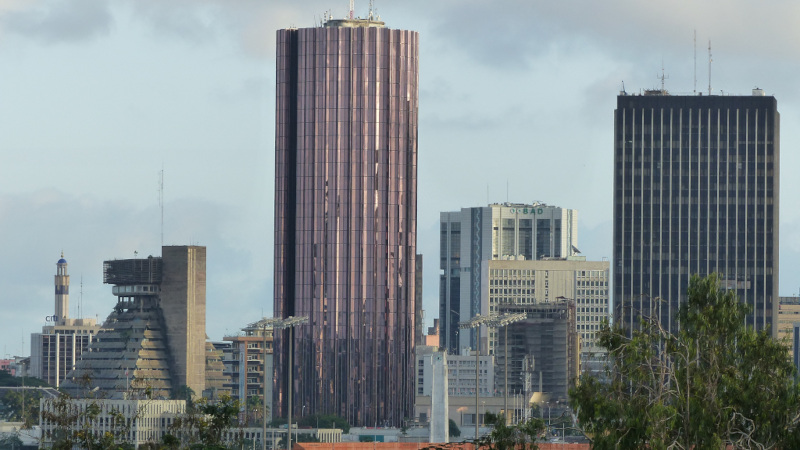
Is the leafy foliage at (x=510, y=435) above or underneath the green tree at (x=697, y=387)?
underneath

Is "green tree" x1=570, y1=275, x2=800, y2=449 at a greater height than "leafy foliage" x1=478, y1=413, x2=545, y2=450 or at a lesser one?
greater

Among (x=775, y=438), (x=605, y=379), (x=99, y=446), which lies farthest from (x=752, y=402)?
(x=99, y=446)

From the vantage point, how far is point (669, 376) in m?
106

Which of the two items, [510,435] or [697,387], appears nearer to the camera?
[697,387]

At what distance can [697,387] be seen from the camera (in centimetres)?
10538

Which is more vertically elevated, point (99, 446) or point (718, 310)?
point (718, 310)

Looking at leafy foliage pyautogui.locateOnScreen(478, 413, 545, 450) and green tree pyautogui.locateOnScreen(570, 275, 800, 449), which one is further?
leafy foliage pyautogui.locateOnScreen(478, 413, 545, 450)

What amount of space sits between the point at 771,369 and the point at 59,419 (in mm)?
49948

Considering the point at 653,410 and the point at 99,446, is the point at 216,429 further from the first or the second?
the point at 653,410

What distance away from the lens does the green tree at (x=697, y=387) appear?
102562mm

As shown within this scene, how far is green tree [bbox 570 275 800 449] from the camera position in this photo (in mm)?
102562

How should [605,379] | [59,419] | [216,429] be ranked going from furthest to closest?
[216,429], [59,419], [605,379]

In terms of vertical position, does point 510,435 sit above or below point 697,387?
below

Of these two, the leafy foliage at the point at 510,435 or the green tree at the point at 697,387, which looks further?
the leafy foliage at the point at 510,435
